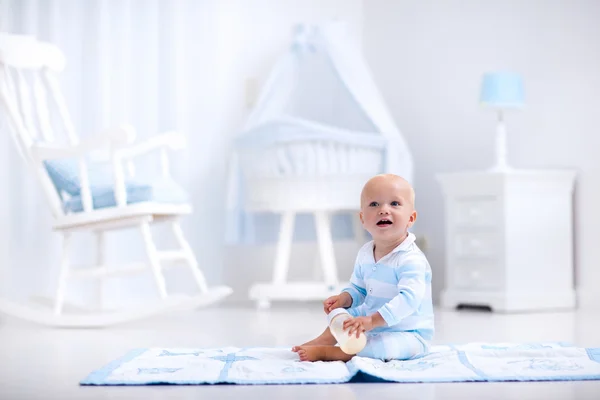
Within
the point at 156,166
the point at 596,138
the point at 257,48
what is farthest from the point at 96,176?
the point at 596,138

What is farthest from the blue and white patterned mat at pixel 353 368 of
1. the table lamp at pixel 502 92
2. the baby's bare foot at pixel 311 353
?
the table lamp at pixel 502 92

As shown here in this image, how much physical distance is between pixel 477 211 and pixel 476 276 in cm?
29

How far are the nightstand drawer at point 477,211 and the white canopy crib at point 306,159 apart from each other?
279 mm

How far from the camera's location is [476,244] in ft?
12.7

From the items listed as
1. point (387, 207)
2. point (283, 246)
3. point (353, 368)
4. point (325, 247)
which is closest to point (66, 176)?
point (283, 246)

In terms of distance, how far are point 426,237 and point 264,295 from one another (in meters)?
1.00

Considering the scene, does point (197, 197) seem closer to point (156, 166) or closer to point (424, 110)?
point (156, 166)

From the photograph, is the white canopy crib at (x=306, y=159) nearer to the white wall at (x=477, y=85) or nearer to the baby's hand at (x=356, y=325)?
the white wall at (x=477, y=85)

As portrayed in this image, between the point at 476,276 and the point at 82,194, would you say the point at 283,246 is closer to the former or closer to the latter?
the point at 476,276

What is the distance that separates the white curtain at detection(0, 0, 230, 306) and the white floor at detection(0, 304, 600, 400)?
370 mm

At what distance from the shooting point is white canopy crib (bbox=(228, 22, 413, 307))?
3836 millimetres

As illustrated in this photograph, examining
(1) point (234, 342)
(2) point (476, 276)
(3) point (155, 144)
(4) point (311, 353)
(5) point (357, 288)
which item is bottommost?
(2) point (476, 276)

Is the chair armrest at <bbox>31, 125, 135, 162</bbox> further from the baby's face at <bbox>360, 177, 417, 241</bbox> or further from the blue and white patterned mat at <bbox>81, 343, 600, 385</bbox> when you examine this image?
the baby's face at <bbox>360, 177, 417, 241</bbox>

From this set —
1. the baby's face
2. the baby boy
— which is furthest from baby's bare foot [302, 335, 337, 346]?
the baby's face
